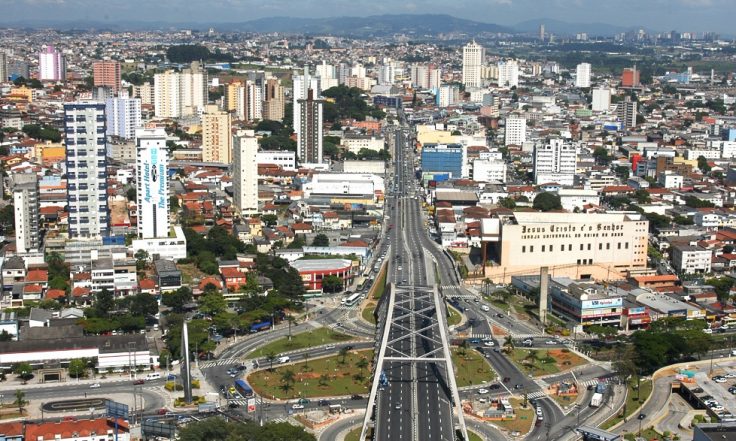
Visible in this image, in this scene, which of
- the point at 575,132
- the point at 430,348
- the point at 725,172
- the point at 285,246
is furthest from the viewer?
the point at 575,132

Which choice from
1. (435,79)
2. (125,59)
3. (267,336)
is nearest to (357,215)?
(267,336)

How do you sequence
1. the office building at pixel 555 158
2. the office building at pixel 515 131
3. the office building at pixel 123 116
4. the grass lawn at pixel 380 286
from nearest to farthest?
the grass lawn at pixel 380 286 → the office building at pixel 555 158 → the office building at pixel 123 116 → the office building at pixel 515 131

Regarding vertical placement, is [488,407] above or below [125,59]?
below

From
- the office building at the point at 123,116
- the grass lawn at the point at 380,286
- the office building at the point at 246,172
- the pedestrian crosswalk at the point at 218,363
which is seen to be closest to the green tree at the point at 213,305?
the pedestrian crosswalk at the point at 218,363

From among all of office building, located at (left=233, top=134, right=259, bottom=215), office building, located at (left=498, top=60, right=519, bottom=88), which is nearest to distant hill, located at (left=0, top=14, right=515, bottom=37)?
office building, located at (left=498, top=60, right=519, bottom=88)

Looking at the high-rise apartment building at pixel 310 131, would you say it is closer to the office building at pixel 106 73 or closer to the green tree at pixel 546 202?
the green tree at pixel 546 202

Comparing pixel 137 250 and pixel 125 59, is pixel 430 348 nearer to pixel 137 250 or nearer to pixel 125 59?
pixel 137 250
